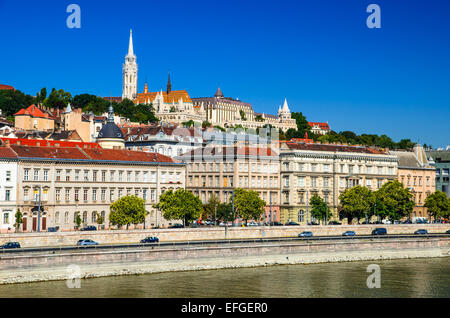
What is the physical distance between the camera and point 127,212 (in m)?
78.9

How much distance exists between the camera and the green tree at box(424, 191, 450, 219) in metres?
104

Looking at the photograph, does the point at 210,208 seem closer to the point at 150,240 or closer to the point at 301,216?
the point at 301,216

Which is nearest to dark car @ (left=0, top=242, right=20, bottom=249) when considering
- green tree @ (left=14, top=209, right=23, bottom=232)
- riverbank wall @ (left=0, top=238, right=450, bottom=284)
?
riverbank wall @ (left=0, top=238, right=450, bottom=284)

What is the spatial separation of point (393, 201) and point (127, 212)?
35289 mm

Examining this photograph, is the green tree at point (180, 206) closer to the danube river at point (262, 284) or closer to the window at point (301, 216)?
the window at point (301, 216)

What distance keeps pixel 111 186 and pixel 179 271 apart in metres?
28.1

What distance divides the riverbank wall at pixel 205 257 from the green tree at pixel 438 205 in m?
27.2

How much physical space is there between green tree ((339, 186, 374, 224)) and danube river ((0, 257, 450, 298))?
30.0 m

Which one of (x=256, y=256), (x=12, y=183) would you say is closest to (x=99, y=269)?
(x=256, y=256)

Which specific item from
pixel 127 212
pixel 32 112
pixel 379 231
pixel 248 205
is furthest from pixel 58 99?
pixel 379 231

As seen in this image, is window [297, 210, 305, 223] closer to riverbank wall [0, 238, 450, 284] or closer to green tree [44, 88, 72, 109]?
riverbank wall [0, 238, 450, 284]

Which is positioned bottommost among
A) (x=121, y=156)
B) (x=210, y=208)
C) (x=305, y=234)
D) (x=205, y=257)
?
(x=205, y=257)

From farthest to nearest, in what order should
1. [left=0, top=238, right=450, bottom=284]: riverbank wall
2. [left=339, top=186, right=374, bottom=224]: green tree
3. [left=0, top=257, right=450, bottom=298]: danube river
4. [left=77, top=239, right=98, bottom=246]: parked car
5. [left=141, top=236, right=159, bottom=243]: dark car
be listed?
[left=339, top=186, right=374, bottom=224]: green tree
[left=141, top=236, right=159, bottom=243]: dark car
[left=77, top=239, right=98, bottom=246]: parked car
[left=0, top=238, right=450, bottom=284]: riverbank wall
[left=0, top=257, right=450, bottom=298]: danube river

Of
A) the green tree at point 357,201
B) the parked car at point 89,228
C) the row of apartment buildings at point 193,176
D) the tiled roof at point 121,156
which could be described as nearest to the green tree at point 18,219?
the row of apartment buildings at point 193,176
